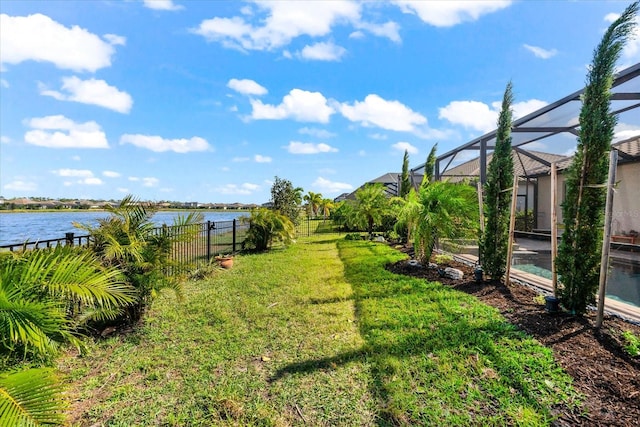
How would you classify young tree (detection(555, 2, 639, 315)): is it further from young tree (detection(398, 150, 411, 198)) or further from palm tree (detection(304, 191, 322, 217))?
palm tree (detection(304, 191, 322, 217))

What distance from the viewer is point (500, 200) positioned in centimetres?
577

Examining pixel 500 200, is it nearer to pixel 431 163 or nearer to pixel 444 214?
pixel 444 214

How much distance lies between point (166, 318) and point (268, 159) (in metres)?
21.0

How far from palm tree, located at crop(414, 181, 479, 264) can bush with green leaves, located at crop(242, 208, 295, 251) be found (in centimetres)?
546

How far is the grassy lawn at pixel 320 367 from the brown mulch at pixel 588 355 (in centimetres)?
15

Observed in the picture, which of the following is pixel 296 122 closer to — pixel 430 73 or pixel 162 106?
pixel 162 106

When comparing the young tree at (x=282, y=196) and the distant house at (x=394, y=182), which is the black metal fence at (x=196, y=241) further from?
the distant house at (x=394, y=182)

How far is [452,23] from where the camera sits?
23.7 ft

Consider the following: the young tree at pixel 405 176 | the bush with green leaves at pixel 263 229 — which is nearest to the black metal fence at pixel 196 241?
the bush with green leaves at pixel 263 229

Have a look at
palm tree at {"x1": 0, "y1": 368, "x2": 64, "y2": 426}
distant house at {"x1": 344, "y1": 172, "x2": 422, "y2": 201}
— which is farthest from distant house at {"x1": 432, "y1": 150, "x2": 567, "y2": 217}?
palm tree at {"x1": 0, "y1": 368, "x2": 64, "y2": 426}

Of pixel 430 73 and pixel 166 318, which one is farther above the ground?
pixel 430 73

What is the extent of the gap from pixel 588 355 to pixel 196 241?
7101 mm

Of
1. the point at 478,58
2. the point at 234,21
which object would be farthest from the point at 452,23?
the point at 234,21

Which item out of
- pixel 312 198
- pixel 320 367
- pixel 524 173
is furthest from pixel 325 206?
pixel 320 367
